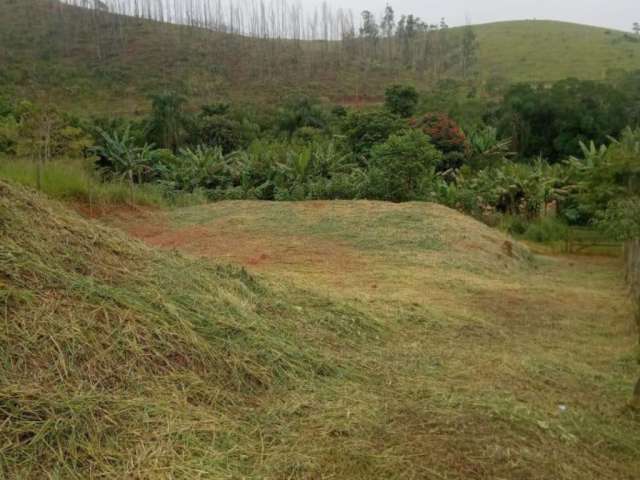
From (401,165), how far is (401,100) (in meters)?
13.4

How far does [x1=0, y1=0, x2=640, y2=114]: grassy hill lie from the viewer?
32875 millimetres

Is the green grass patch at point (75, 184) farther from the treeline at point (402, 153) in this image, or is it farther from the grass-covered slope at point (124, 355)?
the grass-covered slope at point (124, 355)

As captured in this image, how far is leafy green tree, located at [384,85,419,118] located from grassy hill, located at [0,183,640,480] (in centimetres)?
2048

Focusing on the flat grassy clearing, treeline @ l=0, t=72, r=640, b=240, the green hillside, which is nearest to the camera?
the flat grassy clearing

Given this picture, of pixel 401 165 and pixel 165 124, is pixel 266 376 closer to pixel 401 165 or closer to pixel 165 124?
pixel 401 165

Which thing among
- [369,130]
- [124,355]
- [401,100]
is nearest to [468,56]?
[401,100]

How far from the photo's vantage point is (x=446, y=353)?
478 cm

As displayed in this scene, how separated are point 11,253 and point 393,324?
301cm

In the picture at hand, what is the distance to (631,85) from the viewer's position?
2367 centimetres

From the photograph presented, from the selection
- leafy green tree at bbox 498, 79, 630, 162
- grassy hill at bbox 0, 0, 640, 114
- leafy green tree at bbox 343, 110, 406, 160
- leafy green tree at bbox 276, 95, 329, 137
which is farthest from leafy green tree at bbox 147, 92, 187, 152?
leafy green tree at bbox 498, 79, 630, 162

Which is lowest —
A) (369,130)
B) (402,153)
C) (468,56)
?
(402,153)

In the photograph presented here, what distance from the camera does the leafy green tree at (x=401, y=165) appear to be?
13.0 meters

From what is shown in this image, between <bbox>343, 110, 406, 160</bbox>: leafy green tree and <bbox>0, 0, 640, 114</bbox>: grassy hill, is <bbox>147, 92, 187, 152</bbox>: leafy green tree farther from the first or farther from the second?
<bbox>0, 0, 640, 114</bbox>: grassy hill

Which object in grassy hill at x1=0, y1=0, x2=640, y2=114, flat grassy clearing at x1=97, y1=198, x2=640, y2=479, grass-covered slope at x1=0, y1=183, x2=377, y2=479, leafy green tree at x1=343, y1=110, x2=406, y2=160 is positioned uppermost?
grassy hill at x1=0, y1=0, x2=640, y2=114
